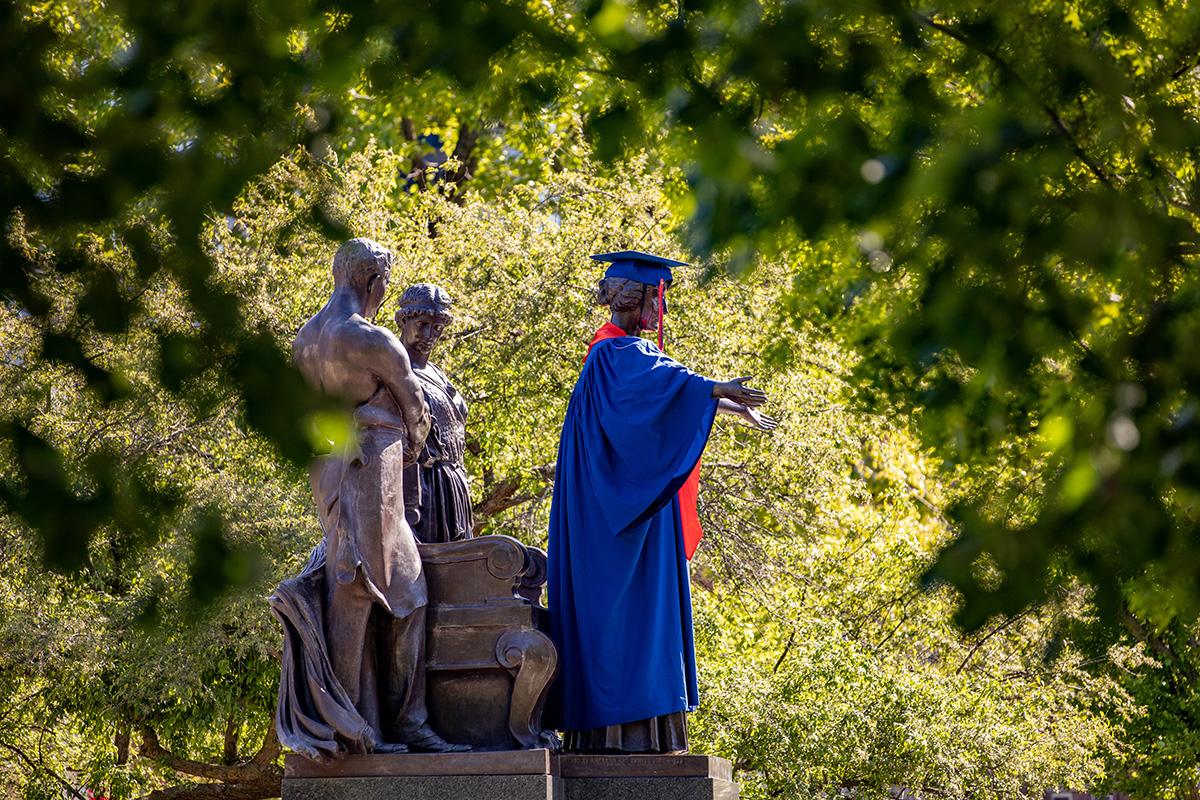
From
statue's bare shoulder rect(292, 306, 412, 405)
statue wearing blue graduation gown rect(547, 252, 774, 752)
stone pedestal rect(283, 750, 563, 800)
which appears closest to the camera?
stone pedestal rect(283, 750, 563, 800)

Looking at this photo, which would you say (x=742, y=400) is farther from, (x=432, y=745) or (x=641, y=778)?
(x=432, y=745)

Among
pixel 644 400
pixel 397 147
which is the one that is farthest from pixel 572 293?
pixel 644 400

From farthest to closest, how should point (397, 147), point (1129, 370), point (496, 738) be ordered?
point (397, 147) → point (496, 738) → point (1129, 370)

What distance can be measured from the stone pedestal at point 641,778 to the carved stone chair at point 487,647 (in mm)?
158

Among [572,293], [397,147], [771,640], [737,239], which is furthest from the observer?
[397,147]

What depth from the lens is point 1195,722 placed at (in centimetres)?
1669

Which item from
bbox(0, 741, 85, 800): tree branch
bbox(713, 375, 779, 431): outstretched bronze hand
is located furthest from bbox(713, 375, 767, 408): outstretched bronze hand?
bbox(0, 741, 85, 800): tree branch

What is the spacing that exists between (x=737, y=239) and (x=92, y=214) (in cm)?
122

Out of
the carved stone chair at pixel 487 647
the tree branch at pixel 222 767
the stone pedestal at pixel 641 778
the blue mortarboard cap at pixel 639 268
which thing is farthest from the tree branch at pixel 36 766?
the blue mortarboard cap at pixel 639 268

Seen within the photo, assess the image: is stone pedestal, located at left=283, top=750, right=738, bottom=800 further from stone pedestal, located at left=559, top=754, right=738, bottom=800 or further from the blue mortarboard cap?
the blue mortarboard cap

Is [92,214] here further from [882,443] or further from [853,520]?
[882,443]

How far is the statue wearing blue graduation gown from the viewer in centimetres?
562

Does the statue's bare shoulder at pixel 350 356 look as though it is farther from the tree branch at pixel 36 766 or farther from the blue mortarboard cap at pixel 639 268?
the tree branch at pixel 36 766

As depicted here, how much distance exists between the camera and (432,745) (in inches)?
212
